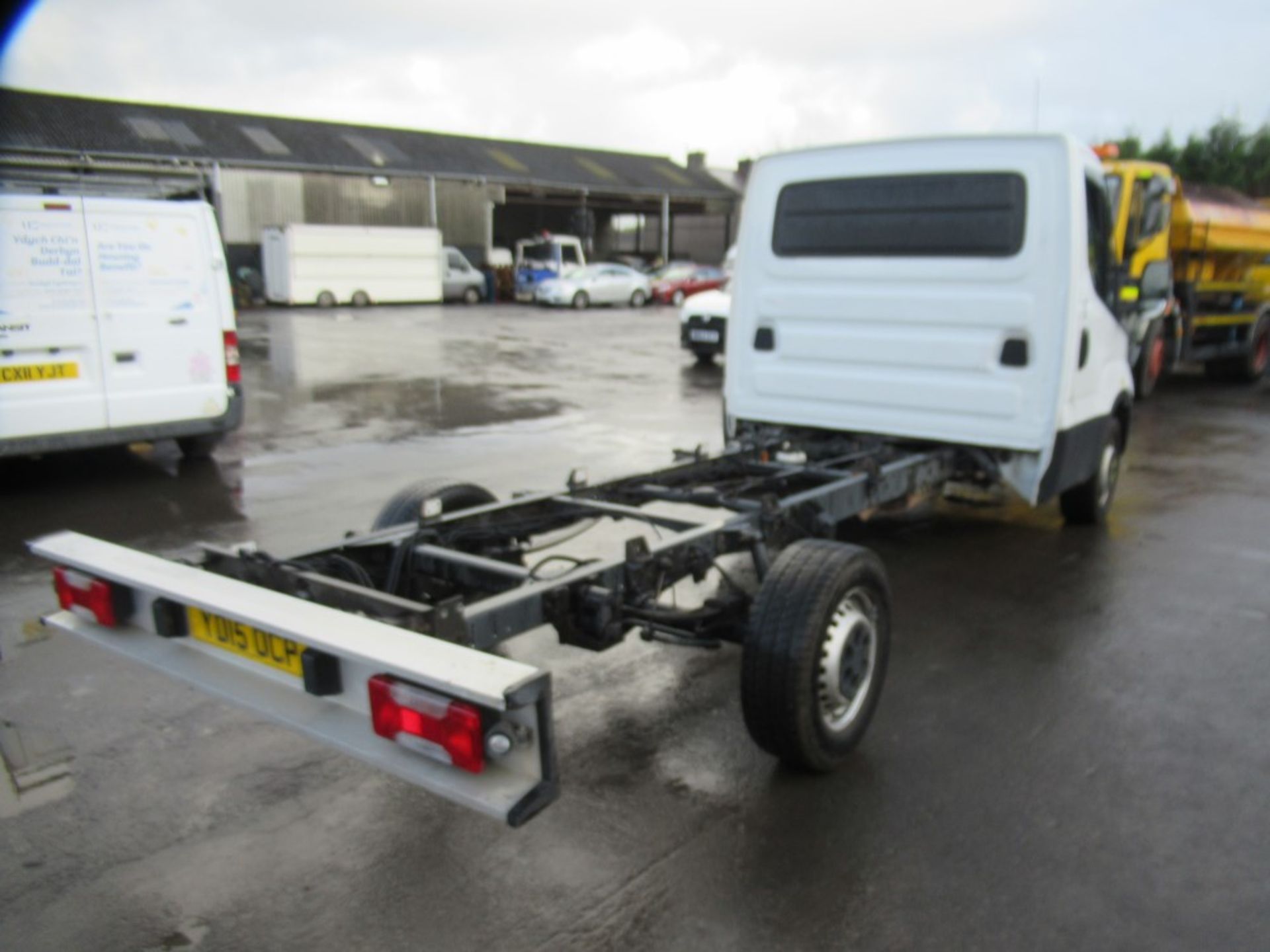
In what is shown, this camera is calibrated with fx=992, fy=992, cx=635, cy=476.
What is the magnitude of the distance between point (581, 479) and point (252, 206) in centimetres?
3071

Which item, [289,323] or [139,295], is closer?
[139,295]

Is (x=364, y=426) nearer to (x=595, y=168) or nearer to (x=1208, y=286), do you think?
(x=1208, y=286)

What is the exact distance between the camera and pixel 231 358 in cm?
850

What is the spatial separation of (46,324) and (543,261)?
26454 mm

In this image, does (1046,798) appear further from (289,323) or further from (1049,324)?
(289,323)

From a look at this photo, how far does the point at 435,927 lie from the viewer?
2740 millimetres

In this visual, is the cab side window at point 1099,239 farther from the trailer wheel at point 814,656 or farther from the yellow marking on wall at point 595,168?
the yellow marking on wall at point 595,168

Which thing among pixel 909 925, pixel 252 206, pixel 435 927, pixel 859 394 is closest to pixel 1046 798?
pixel 909 925

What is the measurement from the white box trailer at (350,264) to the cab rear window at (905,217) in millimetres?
25586

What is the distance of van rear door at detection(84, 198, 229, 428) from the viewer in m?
7.64

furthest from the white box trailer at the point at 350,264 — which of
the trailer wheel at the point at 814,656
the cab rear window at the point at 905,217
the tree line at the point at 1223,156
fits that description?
the trailer wheel at the point at 814,656

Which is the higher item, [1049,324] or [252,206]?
[252,206]

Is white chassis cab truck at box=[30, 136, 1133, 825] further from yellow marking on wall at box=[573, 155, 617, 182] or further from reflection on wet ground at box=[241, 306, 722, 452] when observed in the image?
yellow marking on wall at box=[573, 155, 617, 182]

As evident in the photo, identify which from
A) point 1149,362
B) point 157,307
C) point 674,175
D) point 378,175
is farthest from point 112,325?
point 674,175
